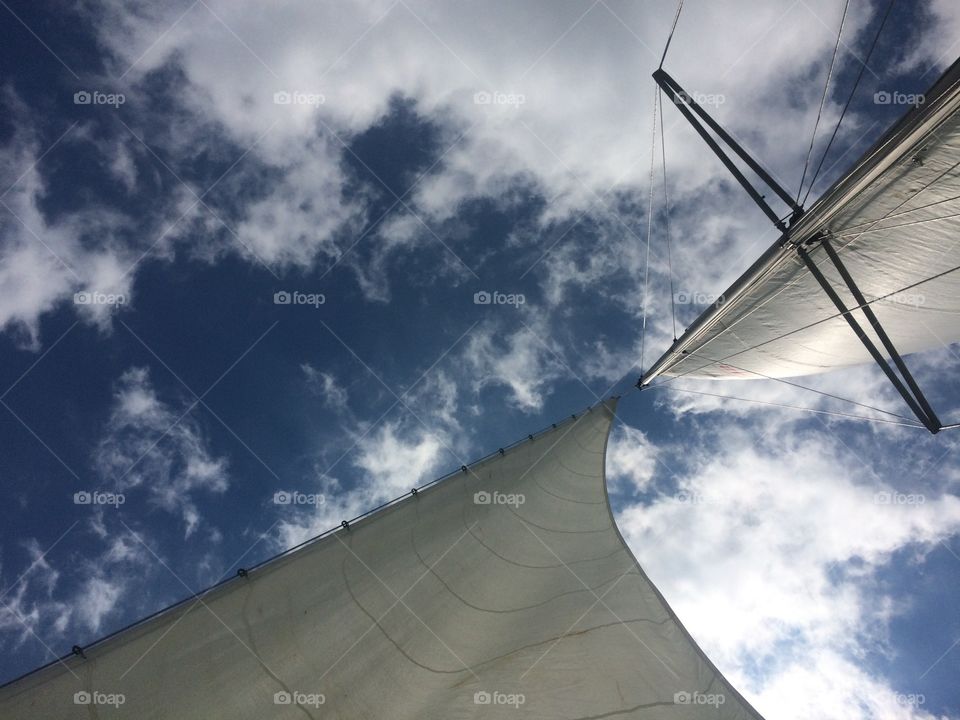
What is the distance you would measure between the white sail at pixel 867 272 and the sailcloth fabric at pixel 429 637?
609 cm

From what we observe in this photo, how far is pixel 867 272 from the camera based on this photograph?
316 inches

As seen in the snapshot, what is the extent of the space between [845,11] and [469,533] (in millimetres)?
8918

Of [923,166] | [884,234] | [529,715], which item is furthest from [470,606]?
[884,234]

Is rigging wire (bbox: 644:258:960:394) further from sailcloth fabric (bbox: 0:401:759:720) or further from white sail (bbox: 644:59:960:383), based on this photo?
sailcloth fabric (bbox: 0:401:759:720)

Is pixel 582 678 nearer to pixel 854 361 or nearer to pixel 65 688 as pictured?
pixel 65 688

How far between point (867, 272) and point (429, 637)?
10007 mm

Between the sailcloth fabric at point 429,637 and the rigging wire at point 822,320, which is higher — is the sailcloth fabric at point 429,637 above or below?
below

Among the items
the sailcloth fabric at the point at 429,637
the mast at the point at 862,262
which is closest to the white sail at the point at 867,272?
the mast at the point at 862,262

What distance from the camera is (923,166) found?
562 centimetres

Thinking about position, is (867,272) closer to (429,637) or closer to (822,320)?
(822,320)

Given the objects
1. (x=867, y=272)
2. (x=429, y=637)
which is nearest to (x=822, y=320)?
(x=867, y=272)

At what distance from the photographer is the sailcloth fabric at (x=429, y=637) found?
2795mm

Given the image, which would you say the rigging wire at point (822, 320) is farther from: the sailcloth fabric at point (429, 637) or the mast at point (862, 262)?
the sailcloth fabric at point (429, 637)

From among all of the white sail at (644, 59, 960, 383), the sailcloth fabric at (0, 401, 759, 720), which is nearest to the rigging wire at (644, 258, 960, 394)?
the white sail at (644, 59, 960, 383)
